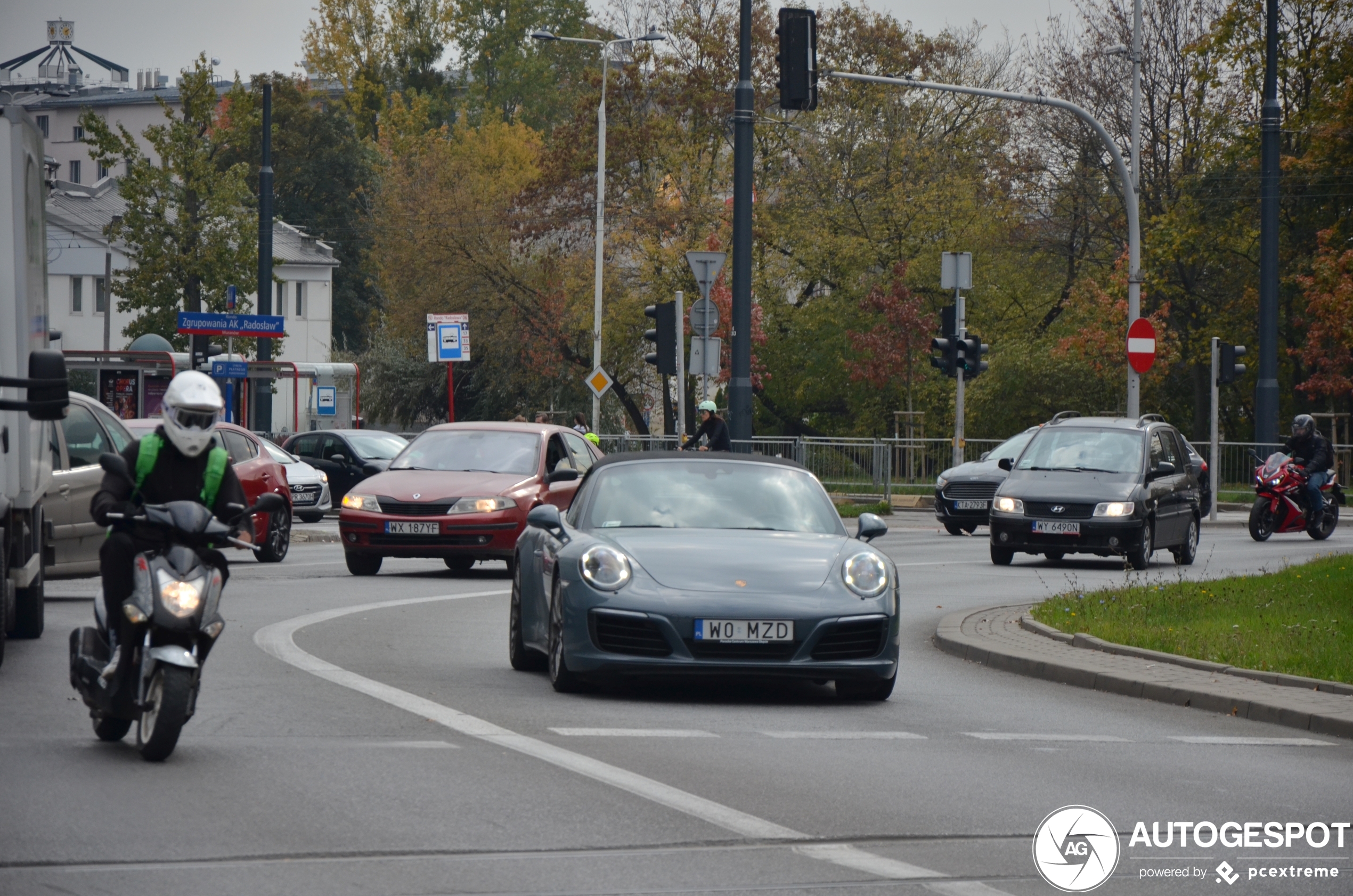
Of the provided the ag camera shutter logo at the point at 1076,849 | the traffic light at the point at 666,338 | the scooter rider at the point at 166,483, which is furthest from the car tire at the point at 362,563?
the ag camera shutter logo at the point at 1076,849

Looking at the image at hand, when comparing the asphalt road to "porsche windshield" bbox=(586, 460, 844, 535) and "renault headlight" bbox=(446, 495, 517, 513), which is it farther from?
"renault headlight" bbox=(446, 495, 517, 513)

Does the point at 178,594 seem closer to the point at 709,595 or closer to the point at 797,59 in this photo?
the point at 709,595

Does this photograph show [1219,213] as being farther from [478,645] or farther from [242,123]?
[478,645]

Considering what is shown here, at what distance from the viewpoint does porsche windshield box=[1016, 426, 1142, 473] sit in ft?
79.0

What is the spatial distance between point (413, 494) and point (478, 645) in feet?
21.2

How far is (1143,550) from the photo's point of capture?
2319cm

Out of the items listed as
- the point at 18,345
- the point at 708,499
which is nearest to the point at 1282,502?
the point at 708,499

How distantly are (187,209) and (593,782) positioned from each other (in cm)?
5069

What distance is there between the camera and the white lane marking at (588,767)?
682 centimetres

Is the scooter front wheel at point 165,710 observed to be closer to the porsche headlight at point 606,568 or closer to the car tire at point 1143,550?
the porsche headlight at point 606,568

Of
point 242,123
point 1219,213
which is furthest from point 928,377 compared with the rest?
point 242,123

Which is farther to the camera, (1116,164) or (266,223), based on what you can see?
(266,223)

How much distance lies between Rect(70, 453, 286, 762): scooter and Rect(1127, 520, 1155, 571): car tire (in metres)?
16.1

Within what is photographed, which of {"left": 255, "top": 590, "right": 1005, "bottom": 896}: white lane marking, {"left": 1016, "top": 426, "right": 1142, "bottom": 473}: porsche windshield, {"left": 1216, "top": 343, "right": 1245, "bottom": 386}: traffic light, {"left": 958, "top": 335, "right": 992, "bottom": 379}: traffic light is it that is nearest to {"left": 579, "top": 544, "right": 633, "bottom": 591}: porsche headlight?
{"left": 255, "top": 590, "right": 1005, "bottom": 896}: white lane marking
